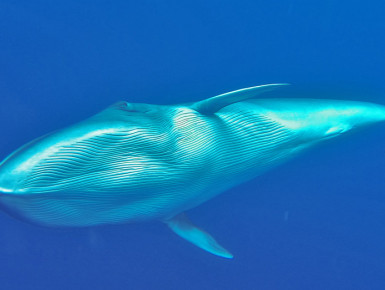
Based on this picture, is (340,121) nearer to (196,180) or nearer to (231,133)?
(231,133)

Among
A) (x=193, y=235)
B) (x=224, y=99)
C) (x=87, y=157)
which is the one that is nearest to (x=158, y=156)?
(x=87, y=157)

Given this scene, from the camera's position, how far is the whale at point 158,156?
3.58 m

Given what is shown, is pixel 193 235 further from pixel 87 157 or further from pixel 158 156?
pixel 87 157

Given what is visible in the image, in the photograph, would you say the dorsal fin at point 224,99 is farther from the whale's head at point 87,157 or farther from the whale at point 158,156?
the whale's head at point 87,157

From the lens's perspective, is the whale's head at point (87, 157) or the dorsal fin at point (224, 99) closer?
the whale's head at point (87, 157)

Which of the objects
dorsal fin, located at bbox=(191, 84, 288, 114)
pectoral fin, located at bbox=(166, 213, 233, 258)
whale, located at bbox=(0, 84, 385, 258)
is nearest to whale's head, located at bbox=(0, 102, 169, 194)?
whale, located at bbox=(0, 84, 385, 258)

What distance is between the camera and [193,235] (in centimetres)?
568

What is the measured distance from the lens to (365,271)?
707cm

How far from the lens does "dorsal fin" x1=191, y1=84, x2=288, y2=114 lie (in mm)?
4559

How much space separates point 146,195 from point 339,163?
14.0 feet

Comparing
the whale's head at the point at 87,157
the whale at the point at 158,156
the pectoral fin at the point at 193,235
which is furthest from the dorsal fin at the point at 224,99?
the pectoral fin at the point at 193,235

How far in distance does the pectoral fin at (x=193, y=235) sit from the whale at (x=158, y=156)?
0.01 metres

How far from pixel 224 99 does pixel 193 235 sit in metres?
2.21

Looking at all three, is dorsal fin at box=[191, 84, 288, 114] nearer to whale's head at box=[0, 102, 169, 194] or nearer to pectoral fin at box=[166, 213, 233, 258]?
whale's head at box=[0, 102, 169, 194]
